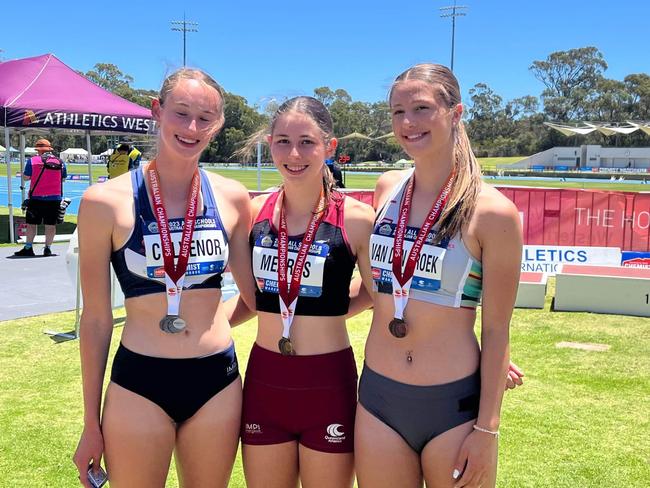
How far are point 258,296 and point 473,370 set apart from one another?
35.2 inches

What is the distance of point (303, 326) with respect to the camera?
2436 mm

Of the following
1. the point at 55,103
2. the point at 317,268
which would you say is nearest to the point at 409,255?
the point at 317,268

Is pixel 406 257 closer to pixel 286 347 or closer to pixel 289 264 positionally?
pixel 289 264

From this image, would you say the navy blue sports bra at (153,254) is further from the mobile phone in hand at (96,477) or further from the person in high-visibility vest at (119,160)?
the person in high-visibility vest at (119,160)

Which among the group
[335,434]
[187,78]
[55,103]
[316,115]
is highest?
[55,103]

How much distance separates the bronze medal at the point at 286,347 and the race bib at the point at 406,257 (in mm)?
411

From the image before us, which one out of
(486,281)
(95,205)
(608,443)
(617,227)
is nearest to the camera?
(486,281)

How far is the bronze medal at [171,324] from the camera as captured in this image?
2277mm

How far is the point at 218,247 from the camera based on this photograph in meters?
2.41

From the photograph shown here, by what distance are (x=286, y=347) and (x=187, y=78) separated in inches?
43.1

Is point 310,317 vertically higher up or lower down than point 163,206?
lower down

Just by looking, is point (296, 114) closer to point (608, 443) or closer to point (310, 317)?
point (310, 317)

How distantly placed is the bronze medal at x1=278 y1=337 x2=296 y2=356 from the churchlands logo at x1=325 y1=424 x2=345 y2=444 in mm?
313

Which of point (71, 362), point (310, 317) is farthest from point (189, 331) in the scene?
point (71, 362)
